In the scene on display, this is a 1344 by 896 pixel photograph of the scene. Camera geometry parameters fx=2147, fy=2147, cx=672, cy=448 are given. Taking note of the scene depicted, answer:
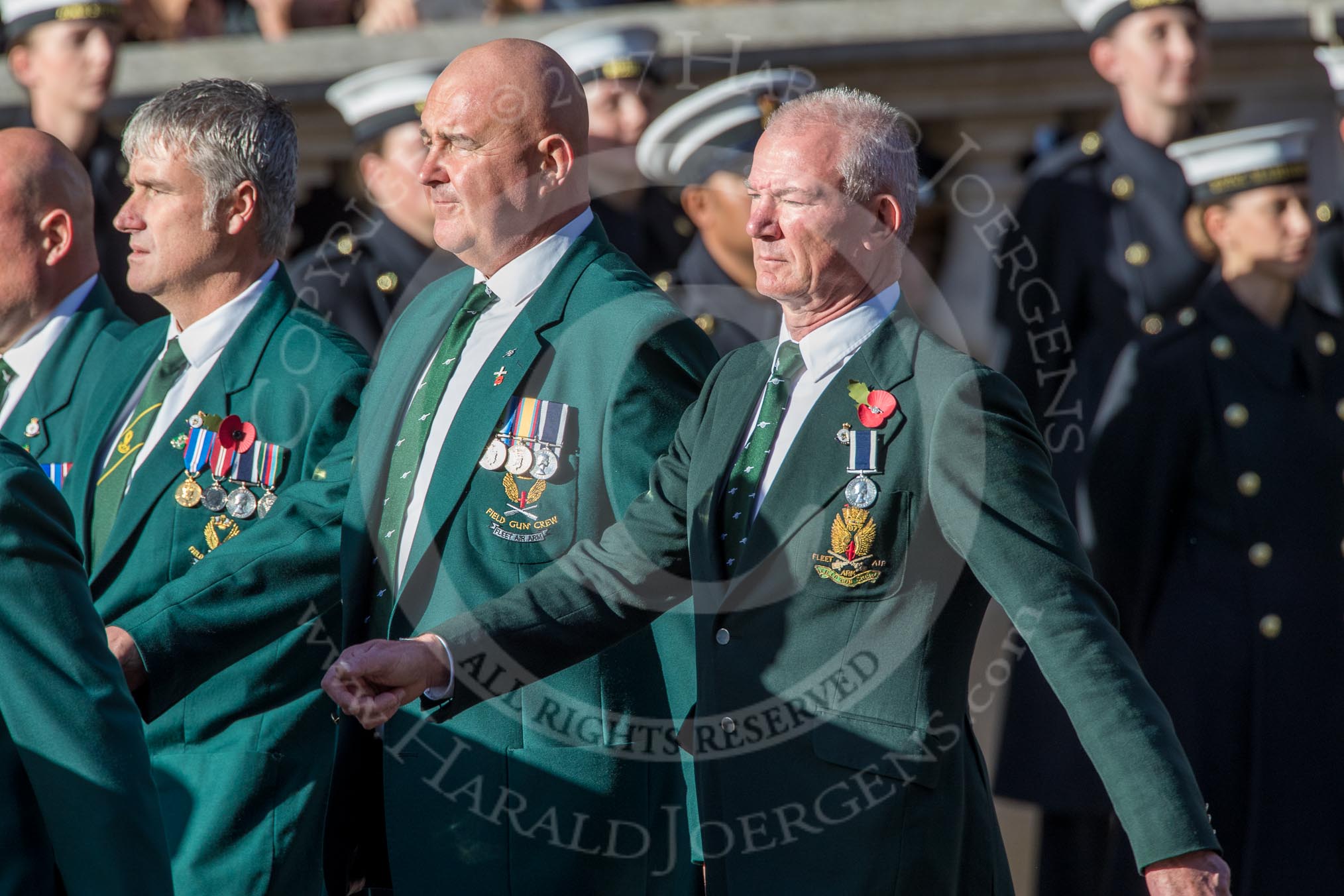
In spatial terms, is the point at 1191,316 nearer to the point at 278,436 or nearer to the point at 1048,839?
the point at 1048,839

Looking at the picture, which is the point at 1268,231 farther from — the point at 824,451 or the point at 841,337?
the point at 824,451

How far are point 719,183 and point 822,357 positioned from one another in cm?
265

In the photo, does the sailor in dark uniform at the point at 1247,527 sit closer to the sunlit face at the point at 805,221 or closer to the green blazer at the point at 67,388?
the sunlit face at the point at 805,221

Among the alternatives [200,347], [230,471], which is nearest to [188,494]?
[230,471]

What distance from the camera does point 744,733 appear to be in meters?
3.30

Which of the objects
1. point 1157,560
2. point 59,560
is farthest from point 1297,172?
point 59,560

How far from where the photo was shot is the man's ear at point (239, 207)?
435cm

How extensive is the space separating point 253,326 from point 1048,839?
2.52 metres

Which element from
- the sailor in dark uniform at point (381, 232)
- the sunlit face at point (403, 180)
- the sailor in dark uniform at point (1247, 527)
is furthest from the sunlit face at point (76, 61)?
the sailor in dark uniform at point (1247, 527)

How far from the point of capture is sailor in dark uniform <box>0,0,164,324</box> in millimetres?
6258

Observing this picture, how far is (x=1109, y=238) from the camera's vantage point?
589 centimetres

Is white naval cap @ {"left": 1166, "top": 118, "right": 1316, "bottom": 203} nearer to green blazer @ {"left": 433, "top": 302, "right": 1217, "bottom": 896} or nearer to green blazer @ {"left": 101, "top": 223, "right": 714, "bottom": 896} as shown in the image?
green blazer @ {"left": 101, "top": 223, "right": 714, "bottom": 896}

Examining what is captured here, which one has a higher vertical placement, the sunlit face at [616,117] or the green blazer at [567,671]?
the sunlit face at [616,117]

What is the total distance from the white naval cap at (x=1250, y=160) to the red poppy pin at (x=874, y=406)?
2481 mm
